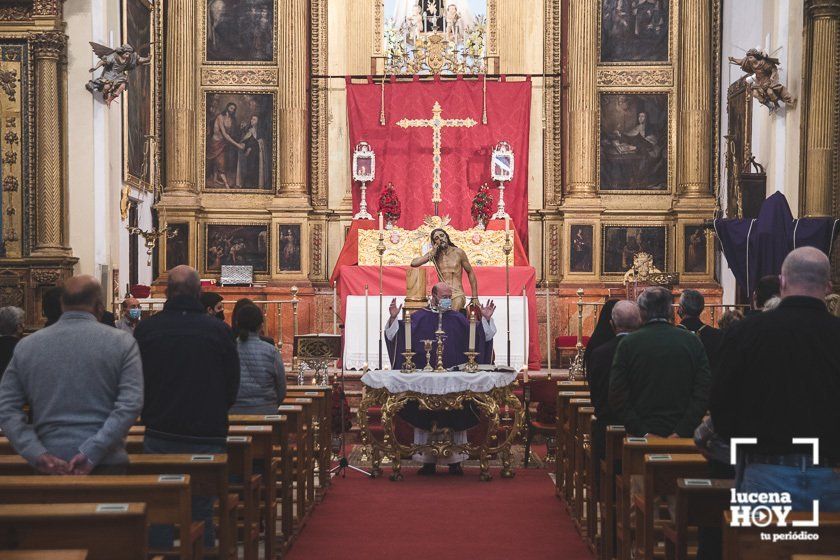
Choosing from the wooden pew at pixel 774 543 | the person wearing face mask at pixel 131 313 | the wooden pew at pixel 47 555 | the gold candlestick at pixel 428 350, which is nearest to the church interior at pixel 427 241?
the wooden pew at pixel 774 543

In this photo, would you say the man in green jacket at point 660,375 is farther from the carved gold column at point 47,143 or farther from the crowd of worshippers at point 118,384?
the carved gold column at point 47,143

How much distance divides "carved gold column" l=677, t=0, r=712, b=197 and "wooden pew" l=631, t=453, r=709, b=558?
14402 mm

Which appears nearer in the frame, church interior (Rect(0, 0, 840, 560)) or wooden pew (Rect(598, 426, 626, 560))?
church interior (Rect(0, 0, 840, 560))

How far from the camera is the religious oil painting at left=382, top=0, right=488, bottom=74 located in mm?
21016

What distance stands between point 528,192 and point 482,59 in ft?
8.94

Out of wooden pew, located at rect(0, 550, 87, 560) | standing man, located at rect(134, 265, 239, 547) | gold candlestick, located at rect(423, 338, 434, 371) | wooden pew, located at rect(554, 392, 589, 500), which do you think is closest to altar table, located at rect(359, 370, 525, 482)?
gold candlestick, located at rect(423, 338, 434, 371)

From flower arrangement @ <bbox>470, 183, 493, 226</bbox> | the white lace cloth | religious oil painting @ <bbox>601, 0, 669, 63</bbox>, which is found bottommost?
the white lace cloth

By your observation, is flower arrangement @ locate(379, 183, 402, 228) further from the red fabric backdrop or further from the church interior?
the red fabric backdrop

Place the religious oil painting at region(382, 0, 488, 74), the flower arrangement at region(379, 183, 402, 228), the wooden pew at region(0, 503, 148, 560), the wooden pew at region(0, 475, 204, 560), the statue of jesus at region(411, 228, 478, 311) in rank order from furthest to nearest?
the religious oil painting at region(382, 0, 488, 74) → the flower arrangement at region(379, 183, 402, 228) → the statue of jesus at region(411, 228, 478, 311) → the wooden pew at region(0, 475, 204, 560) → the wooden pew at region(0, 503, 148, 560)

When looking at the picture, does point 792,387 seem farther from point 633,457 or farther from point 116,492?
point 116,492

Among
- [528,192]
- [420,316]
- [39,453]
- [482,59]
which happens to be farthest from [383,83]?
A: [39,453]

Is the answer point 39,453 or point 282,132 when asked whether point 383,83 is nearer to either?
point 282,132

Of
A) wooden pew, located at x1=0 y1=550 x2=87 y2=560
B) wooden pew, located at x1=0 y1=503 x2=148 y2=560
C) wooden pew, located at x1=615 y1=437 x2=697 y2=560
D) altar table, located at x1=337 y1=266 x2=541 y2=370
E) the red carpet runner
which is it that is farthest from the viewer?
altar table, located at x1=337 y1=266 x2=541 y2=370

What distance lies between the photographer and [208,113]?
67.6 ft
